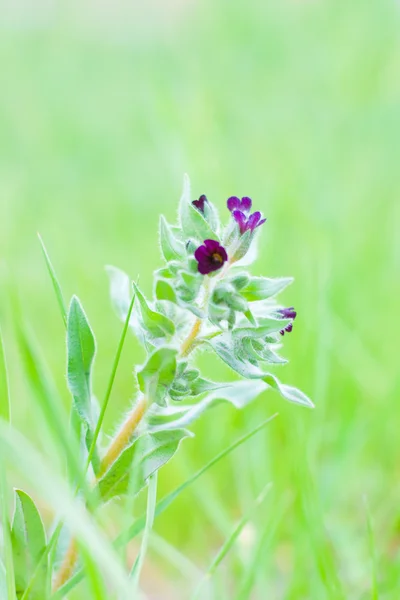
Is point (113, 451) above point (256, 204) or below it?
below

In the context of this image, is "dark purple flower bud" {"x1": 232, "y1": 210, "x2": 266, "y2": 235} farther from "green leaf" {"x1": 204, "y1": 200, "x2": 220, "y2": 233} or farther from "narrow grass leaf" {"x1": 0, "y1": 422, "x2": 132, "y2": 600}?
"narrow grass leaf" {"x1": 0, "y1": 422, "x2": 132, "y2": 600}

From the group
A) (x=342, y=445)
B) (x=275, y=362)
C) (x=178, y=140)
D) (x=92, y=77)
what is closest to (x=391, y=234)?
(x=178, y=140)

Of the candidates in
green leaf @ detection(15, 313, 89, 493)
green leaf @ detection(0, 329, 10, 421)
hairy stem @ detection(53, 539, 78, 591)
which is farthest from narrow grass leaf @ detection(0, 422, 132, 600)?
hairy stem @ detection(53, 539, 78, 591)

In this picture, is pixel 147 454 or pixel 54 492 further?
pixel 147 454

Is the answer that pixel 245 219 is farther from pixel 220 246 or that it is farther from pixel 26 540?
pixel 26 540

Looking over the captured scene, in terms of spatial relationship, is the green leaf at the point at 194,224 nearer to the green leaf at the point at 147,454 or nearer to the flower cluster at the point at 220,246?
the flower cluster at the point at 220,246

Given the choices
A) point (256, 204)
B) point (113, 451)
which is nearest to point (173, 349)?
point (113, 451)

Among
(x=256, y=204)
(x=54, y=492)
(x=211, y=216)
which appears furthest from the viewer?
(x=256, y=204)

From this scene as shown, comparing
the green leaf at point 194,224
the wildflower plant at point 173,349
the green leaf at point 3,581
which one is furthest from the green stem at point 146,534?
the green leaf at point 194,224

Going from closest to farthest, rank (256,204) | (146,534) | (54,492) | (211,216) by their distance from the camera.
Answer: (54,492) < (146,534) < (211,216) < (256,204)
